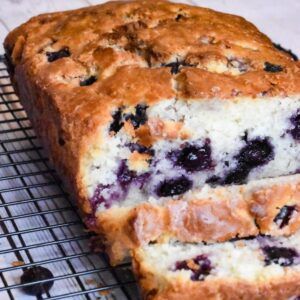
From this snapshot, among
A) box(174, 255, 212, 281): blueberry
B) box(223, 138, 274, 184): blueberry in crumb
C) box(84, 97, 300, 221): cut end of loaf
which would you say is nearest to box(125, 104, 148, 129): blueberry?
box(84, 97, 300, 221): cut end of loaf

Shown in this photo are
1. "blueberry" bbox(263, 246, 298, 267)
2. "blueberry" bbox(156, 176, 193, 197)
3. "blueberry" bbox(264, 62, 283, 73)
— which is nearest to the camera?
"blueberry" bbox(263, 246, 298, 267)

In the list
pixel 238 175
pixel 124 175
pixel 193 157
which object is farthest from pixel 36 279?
pixel 238 175

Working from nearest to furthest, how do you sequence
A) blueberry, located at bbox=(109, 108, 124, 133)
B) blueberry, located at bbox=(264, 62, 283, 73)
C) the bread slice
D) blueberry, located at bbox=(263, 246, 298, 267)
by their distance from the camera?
the bread slice, blueberry, located at bbox=(263, 246, 298, 267), blueberry, located at bbox=(109, 108, 124, 133), blueberry, located at bbox=(264, 62, 283, 73)

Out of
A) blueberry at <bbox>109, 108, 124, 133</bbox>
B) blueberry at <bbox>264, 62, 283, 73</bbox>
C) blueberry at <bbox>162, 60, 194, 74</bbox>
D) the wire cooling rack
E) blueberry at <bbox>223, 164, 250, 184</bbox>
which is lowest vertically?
the wire cooling rack

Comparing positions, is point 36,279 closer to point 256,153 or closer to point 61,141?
point 61,141

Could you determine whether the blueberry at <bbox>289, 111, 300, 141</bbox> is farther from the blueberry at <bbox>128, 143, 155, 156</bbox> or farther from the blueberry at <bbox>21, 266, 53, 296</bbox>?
the blueberry at <bbox>21, 266, 53, 296</bbox>

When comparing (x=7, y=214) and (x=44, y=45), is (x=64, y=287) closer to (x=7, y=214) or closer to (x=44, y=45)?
(x=7, y=214)
